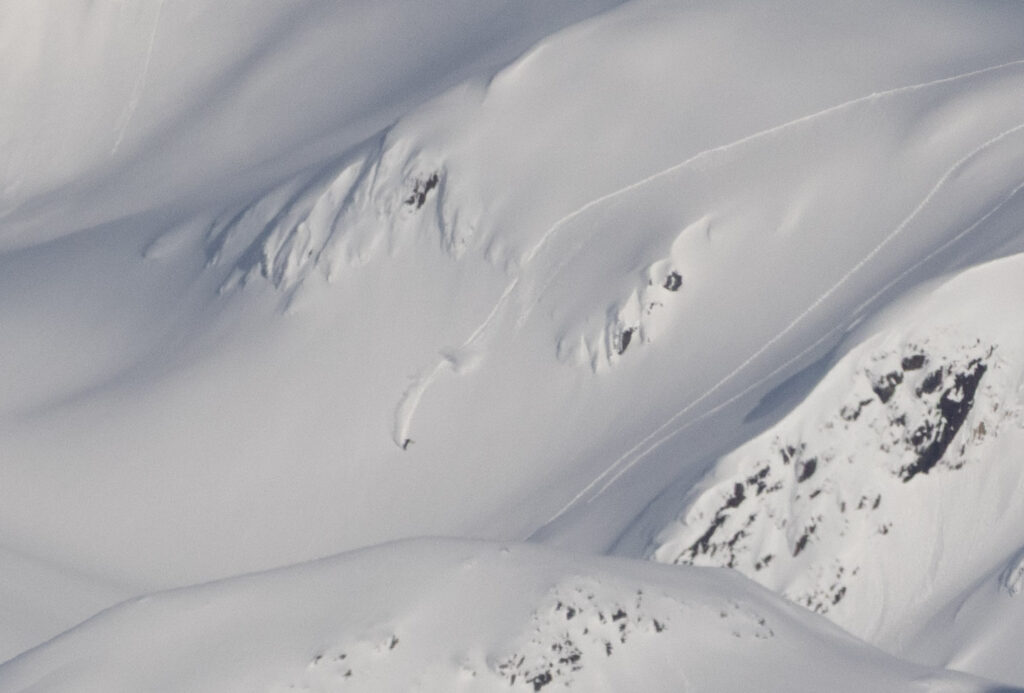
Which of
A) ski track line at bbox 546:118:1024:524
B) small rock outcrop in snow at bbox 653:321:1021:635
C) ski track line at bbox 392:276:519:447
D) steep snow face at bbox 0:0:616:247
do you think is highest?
steep snow face at bbox 0:0:616:247

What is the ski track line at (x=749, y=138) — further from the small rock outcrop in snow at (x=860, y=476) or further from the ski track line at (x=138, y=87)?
the ski track line at (x=138, y=87)

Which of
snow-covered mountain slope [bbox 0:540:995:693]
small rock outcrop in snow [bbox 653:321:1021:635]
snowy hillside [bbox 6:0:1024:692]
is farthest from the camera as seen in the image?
snowy hillside [bbox 6:0:1024:692]

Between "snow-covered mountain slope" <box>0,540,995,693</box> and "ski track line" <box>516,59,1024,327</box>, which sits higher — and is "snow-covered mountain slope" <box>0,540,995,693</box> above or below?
below

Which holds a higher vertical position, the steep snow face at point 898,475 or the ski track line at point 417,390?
the ski track line at point 417,390

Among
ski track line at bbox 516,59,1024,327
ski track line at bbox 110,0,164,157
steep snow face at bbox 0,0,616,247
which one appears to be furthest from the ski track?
ski track line at bbox 110,0,164,157

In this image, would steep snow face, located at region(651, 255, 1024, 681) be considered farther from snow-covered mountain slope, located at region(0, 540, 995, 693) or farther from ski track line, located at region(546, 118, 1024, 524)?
snow-covered mountain slope, located at region(0, 540, 995, 693)

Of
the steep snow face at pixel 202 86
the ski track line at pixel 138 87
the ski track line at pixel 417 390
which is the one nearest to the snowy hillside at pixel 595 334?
the ski track line at pixel 417 390
